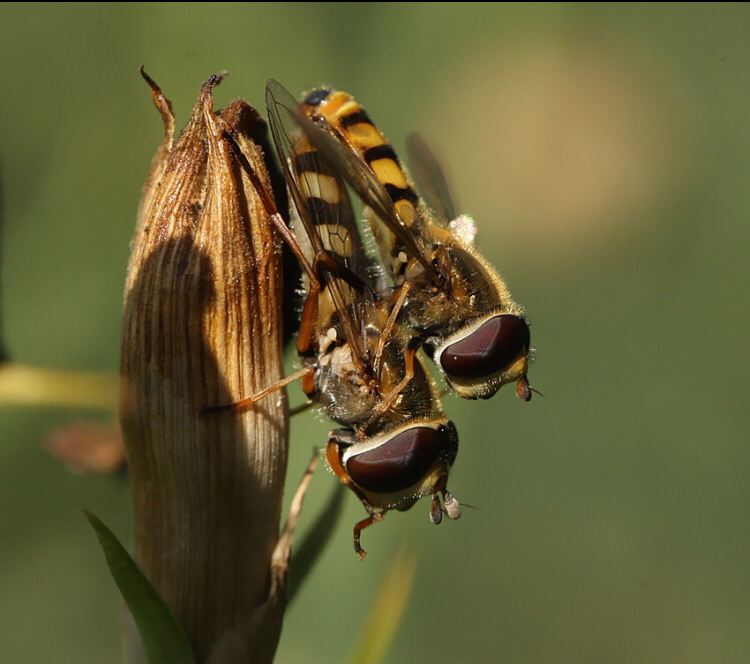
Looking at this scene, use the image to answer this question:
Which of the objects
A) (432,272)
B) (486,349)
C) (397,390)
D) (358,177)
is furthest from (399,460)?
(358,177)

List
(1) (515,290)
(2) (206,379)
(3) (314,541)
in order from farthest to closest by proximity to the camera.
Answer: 1. (1) (515,290)
2. (3) (314,541)
3. (2) (206,379)

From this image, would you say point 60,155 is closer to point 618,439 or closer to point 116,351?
point 116,351

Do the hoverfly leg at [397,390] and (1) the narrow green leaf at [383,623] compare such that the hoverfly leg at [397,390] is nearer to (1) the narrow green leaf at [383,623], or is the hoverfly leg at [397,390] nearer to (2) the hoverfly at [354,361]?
(2) the hoverfly at [354,361]

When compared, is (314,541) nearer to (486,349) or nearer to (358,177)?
(486,349)

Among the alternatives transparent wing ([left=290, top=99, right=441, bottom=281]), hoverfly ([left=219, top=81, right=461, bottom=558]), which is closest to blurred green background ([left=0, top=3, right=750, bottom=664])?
hoverfly ([left=219, top=81, right=461, bottom=558])

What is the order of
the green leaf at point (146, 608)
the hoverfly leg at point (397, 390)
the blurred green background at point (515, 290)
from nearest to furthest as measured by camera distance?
the green leaf at point (146, 608) → the hoverfly leg at point (397, 390) → the blurred green background at point (515, 290)

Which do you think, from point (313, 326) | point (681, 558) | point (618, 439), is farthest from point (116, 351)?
point (681, 558)

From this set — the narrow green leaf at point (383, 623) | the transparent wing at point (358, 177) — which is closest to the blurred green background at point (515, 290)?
the narrow green leaf at point (383, 623)
